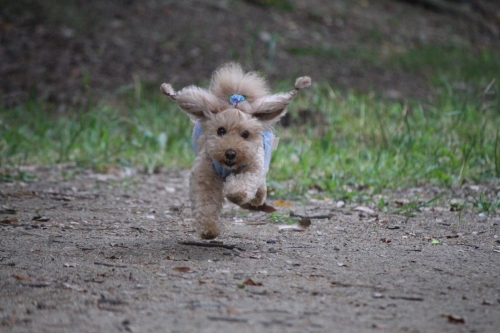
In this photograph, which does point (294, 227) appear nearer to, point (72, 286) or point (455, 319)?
point (72, 286)

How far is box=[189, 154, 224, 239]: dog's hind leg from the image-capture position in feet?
12.9

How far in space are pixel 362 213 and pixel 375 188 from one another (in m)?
0.70

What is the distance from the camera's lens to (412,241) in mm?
4305

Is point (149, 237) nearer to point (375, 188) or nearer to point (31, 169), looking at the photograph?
point (375, 188)

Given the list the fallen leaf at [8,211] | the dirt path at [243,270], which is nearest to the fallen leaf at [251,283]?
the dirt path at [243,270]

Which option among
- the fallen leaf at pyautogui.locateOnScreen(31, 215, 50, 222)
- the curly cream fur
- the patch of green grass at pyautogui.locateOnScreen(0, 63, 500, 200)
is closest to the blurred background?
the patch of green grass at pyautogui.locateOnScreen(0, 63, 500, 200)

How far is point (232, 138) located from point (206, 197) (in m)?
0.40

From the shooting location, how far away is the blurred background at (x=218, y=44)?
981cm

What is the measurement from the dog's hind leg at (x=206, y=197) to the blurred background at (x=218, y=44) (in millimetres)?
5110

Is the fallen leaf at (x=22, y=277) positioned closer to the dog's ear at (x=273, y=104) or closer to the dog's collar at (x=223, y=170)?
the dog's collar at (x=223, y=170)

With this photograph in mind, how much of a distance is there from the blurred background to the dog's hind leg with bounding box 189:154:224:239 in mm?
5110

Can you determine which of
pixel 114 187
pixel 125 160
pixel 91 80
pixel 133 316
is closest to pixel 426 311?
pixel 133 316

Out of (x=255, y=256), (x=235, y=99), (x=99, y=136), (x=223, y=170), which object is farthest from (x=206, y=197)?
(x=99, y=136)

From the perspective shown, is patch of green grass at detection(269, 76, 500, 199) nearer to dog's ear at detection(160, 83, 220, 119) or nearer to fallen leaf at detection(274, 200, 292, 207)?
fallen leaf at detection(274, 200, 292, 207)
